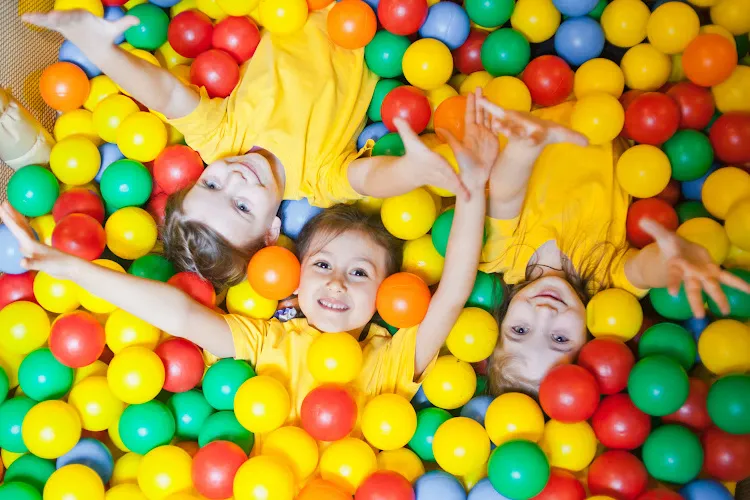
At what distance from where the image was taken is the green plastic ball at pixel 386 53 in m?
1.88

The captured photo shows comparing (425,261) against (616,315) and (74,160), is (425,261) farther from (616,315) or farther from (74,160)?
(74,160)

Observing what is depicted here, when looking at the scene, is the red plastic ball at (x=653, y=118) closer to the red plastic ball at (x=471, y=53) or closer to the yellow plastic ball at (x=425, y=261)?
the red plastic ball at (x=471, y=53)

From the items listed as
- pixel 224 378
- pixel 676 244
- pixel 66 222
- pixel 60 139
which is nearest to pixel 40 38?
pixel 60 139

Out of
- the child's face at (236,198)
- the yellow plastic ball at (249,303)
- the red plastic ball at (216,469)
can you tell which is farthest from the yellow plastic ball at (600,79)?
the red plastic ball at (216,469)

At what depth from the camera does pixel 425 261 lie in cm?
177

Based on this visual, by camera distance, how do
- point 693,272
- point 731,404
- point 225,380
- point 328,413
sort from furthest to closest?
point 225,380
point 328,413
point 731,404
point 693,272

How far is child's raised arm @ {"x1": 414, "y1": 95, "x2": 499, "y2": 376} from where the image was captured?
1483mm

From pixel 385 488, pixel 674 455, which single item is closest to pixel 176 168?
pixel 385 488

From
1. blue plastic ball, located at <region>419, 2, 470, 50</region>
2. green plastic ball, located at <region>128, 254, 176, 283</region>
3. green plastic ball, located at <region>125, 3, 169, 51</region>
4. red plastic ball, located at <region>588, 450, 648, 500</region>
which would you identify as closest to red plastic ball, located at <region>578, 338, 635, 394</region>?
red plastic ball, located at <region>588, 450, 648, 500</region>

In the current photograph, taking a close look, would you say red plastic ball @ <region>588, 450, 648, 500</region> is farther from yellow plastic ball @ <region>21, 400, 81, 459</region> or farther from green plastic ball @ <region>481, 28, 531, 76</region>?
yellow plastic ball @ <region>21, 400, 81, 459</region>

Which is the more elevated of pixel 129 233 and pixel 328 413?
pixel 129 233

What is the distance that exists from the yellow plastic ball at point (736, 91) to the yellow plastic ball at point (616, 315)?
0.51m

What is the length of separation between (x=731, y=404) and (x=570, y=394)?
0.29 m

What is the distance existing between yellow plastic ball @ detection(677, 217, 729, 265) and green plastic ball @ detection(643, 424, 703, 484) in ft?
1.19
